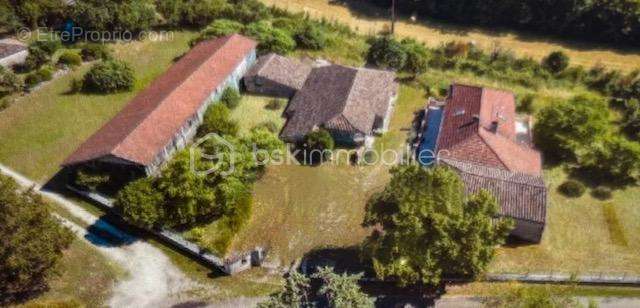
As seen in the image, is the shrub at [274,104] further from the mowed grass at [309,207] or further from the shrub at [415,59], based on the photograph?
the shrub at [415,59]

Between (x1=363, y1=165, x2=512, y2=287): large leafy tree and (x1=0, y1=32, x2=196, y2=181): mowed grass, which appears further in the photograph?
(x1=0, y1=32, x2=196, y2=181): mowed grass

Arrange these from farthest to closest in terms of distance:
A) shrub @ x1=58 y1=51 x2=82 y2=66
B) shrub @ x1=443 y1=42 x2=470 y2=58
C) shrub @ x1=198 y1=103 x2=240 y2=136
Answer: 1. shrub @ x1=443 y1=42 x2=470 y2=58
2. shrub @ x1=58 y1=51 x2=82 y2=66
3. shrub @ x1=198 y1=103 x2=240 y2=136

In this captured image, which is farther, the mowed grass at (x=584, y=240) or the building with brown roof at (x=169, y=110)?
the building with brown roof at (x=169, y=110)

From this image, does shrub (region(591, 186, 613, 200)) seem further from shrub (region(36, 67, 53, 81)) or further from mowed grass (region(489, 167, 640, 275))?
shrub (region(36, 67, 53, 81))

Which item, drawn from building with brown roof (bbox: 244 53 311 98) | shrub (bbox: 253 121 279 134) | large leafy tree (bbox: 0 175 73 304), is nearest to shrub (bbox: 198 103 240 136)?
shrub (bbox: 253 121 279 134)

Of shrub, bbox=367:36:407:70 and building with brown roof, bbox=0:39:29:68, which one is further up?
shrub, bbox=367:36:407:70

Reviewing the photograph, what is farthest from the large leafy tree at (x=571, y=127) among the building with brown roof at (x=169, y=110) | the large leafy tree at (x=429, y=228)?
the building with brown roof at (x=169, y=110)
